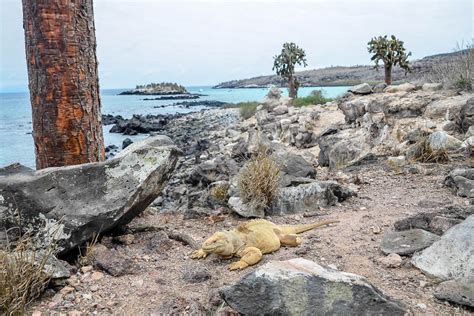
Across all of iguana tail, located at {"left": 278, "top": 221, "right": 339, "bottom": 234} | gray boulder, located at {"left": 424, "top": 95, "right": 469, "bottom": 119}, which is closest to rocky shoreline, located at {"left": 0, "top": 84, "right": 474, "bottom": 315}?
iguana tail, located at {"left": 278, "top": 221, "right": 339, "bottom": 234}

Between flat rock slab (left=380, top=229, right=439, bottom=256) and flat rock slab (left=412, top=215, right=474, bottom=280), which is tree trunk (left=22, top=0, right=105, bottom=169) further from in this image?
flat rock slab (left=412, top=215, right=474, bottom=280)

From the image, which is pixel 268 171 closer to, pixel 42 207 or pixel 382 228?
pixel 382 228

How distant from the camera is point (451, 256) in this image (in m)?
2.98

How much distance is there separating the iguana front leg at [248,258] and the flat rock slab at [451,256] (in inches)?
47.7

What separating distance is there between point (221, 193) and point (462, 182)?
309cm

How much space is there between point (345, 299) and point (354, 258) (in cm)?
109

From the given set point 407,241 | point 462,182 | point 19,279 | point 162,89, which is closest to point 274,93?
point 462,182

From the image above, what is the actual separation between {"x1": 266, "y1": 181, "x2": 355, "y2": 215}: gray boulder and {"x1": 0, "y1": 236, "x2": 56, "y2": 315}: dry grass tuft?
115 inches

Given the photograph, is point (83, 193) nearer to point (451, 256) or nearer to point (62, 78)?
point (62, 78)

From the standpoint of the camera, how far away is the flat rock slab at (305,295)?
93.2 inches

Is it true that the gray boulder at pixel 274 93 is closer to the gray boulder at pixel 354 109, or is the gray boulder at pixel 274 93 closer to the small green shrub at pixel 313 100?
the small green shrub at pixel 313 100

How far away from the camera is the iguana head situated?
3586 millimetres

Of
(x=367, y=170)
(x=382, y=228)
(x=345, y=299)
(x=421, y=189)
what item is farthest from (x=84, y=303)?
(x=367, y=170)

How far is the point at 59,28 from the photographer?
12.7 ft
